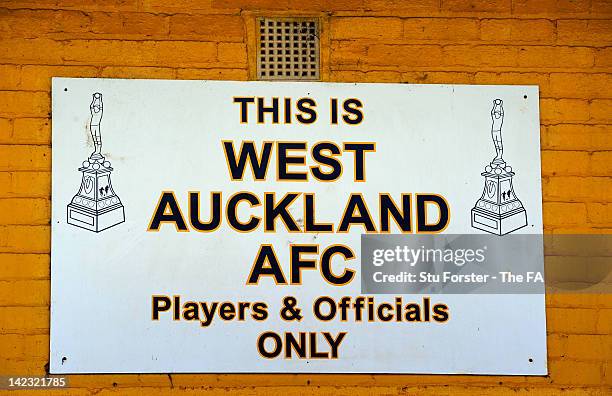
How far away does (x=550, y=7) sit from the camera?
17.1ft

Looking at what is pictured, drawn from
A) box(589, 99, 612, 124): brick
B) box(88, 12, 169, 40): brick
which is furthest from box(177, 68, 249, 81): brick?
box(589, 99, 612, 124): brick

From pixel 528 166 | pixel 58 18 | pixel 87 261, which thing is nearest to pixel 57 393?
pixel 87 261

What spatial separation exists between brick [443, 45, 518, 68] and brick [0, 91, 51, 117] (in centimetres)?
234

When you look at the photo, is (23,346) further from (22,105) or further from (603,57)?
(603,57)

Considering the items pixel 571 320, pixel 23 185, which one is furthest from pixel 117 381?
pixel 571 320

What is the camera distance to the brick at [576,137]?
5145mm

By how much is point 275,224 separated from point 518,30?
1847mm

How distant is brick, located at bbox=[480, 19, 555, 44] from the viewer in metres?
5.20

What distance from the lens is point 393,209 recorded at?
5.04m

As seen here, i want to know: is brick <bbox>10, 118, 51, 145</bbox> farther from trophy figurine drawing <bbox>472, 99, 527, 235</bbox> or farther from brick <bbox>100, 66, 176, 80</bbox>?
trophy figurine drawing <bbox>472, 99, 527, 235</bbox>

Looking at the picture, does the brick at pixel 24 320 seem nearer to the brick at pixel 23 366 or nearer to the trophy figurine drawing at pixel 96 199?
the brick at pixel 23 366

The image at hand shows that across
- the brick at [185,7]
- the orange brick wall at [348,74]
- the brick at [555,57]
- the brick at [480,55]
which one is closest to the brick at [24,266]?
the orange brick wall at [348,74]

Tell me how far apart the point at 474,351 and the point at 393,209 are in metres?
0.93

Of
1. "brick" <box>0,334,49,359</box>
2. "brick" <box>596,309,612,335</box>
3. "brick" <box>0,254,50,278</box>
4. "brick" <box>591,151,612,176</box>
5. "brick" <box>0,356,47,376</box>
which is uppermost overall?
"brick" <box>591,151,612,176</box>
